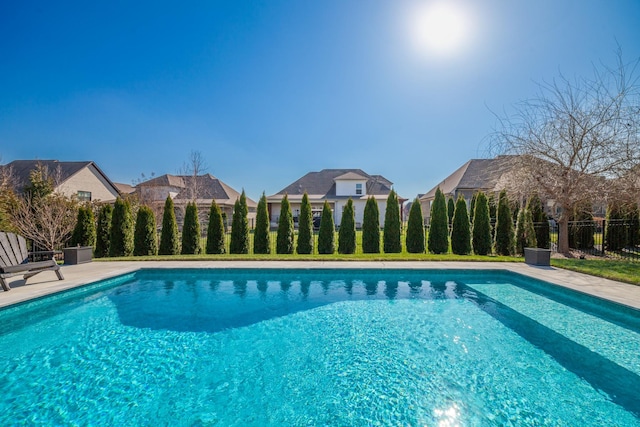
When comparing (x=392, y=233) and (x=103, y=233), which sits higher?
(x=392, y=233)

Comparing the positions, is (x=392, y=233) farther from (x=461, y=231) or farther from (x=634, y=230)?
(x=634, y=230)

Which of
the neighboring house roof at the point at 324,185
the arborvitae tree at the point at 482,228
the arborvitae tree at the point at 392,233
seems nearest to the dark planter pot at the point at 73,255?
the arborvitae tree at the point at 392,233

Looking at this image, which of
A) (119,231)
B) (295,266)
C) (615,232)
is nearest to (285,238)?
(295,266)

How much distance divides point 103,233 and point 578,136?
64.4ft

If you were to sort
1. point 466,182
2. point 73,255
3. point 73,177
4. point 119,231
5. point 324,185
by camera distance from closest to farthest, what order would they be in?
point 73,255, point 119,231, point 73,177, point 466,182, point 324,185

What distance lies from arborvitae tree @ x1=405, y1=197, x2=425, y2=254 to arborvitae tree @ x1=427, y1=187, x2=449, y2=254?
18.2 inches

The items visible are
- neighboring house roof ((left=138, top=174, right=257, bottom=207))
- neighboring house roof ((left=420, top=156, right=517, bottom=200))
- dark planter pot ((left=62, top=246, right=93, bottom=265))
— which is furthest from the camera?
neighboring house roof ((left=138, top=174, right=257, bottom=207))

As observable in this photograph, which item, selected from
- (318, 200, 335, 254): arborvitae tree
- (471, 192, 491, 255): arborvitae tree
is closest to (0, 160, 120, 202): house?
(318, 200, 335, 254): arborvitae tree

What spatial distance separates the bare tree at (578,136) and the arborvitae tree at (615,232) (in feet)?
14.1

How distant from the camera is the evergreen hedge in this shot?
1171 centimetres

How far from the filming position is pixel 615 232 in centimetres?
1369

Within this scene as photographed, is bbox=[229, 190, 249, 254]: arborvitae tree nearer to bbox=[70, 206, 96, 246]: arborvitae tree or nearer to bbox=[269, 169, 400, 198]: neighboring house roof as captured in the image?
bbox=[70, 206, 96, 246]: arborvitae tree

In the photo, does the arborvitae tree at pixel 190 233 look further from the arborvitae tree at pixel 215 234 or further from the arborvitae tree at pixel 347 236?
the arborvitae tree at pixel 347 236

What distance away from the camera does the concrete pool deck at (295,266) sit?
5680 mm
